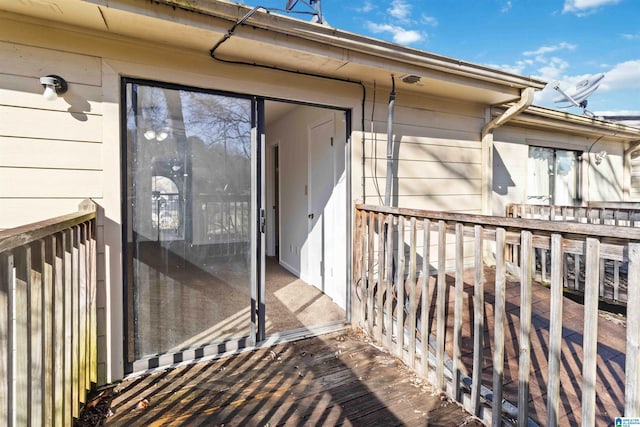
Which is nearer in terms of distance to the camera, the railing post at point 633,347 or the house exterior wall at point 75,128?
the railing post at point 633,347

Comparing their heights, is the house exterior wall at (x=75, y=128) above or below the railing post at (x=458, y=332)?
above

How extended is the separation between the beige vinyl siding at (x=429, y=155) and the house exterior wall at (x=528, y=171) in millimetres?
708

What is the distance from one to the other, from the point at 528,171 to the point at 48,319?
5.57 meters

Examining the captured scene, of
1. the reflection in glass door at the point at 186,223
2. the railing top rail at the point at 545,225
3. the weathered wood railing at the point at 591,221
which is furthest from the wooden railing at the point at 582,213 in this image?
the reflection in glass door at the point at 186,223

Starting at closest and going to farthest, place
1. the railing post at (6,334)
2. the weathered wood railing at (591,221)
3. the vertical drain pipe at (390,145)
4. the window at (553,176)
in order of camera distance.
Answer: the railing post at (6,334)
the vertical drain pipe at (390,145)
the weathered wood railing at (591,221)
the window at (553,176)

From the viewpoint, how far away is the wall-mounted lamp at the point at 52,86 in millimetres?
1900

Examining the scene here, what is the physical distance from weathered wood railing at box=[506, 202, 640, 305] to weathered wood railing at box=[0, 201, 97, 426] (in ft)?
13.6

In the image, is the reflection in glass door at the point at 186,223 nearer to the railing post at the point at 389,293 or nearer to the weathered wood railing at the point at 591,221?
the railing post at the point at 389,293

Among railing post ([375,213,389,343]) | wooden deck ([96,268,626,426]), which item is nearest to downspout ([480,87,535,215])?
wooden deck ([96,268,626,426])

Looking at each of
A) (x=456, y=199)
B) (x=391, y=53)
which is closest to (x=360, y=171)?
(x=391, y=53)

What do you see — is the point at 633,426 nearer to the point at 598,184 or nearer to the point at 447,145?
the point at 447,145

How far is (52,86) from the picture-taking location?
1934 mm

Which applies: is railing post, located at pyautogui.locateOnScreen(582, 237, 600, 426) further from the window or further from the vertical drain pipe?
the window

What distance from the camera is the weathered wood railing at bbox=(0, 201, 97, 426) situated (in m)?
0.93
